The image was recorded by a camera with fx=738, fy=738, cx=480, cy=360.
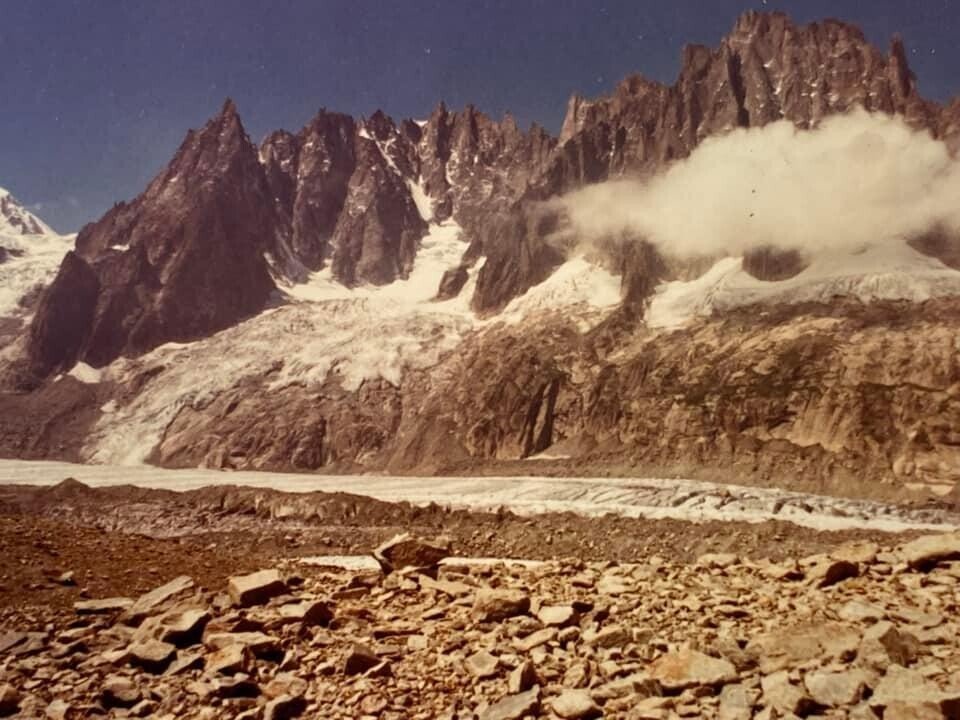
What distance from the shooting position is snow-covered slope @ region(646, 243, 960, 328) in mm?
107062

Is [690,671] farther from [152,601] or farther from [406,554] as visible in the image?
[152,601]

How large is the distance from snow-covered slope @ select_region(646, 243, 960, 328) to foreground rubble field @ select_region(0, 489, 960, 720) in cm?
10641

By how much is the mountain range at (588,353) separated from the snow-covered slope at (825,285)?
485 millimetres

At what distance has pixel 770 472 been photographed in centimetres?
8731

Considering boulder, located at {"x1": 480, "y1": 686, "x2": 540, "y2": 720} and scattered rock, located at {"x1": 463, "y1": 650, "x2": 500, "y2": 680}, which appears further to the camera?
scattered rock, located at {"x1": 463, "y1": 650, "x2": 500, "y2": 680}

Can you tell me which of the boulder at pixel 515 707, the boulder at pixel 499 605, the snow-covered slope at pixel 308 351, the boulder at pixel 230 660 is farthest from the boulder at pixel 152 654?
the snow-covered slope at pixel 308 351

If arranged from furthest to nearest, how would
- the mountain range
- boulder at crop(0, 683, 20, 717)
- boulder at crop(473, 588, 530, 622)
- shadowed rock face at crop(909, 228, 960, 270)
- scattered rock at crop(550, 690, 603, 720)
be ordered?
shadowed rock face at crop(909, 228, 960, 270), the mountain range, boulder at crop(473, 588, 530, 622), boulder at crop(0, 683, 20, 717), scattered rock at crop(550, 690, 603, 720)

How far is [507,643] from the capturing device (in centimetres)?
1119

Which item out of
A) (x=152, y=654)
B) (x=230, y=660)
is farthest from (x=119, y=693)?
(x=230, y=660)

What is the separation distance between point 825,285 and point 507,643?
118787mm

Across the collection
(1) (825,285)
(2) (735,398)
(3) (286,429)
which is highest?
(1) (825,285)

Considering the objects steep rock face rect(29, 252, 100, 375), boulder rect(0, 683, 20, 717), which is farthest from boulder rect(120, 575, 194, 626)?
steep rock face rect(29, 252, 100, 375)

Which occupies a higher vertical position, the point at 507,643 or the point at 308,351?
the point at 308,351

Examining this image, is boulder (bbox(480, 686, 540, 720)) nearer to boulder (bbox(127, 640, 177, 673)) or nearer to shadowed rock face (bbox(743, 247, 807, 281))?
boulder (bbox(127, 640, 177, 673))
